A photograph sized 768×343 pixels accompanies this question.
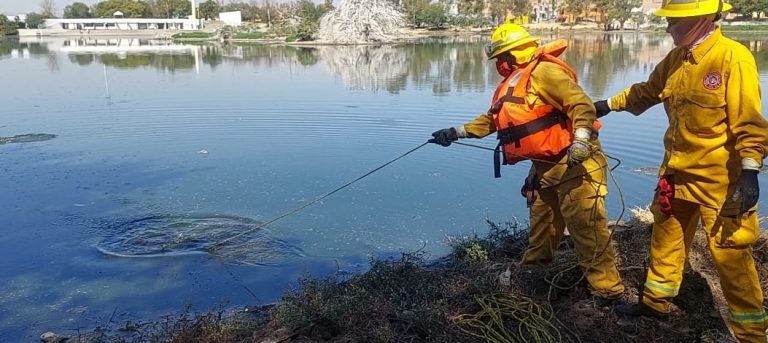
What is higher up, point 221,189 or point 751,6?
point 751,6

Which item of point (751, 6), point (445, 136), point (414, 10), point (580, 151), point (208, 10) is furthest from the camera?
point (208, 10)

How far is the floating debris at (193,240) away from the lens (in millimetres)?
5500

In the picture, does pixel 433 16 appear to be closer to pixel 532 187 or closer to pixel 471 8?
pixel 471 8

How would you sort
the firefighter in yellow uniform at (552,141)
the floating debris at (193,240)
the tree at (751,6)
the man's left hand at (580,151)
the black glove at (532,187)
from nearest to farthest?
the man's left hand at (580,151), the firefighter in yellow uniform at (552,141), the black glove at (532,187), the floating debris at (193,240), the tree at (751,6)

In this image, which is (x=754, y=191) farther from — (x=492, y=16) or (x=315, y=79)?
(x=492, y=16)

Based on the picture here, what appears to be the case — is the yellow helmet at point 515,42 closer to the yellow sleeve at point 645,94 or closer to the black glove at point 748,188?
the yellow sleeve at point 645,94

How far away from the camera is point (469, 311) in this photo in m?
3.49

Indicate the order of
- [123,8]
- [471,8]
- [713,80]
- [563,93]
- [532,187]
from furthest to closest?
1. [123,8]
2. [471,8]
3. [532,187]
4. [563,93]
5. [713,80]

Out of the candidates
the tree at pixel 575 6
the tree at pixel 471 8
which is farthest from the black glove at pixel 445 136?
the tree at pixel 471 8

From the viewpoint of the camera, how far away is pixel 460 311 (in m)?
3.49

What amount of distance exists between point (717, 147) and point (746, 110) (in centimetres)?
22

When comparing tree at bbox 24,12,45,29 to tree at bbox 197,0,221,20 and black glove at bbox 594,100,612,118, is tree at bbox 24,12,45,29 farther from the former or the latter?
black glove at bbox 594,100,612,118

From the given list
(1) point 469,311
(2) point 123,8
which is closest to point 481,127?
(1) point 469,311

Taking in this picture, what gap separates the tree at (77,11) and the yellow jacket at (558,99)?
85720mm
